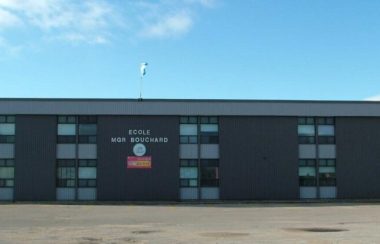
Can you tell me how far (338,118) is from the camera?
174 feet

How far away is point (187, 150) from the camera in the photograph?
2032 inches

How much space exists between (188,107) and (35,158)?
1285cm

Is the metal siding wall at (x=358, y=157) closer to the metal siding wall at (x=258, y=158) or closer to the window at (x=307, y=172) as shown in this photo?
the window at (x=307, y=172)

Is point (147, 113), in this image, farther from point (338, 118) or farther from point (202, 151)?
point (338, 118)

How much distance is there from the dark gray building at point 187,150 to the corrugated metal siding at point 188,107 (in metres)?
0.08

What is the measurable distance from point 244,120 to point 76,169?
46.4 ft

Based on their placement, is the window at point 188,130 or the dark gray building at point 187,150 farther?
the window at point 188,130

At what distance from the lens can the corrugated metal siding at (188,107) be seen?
167 ft

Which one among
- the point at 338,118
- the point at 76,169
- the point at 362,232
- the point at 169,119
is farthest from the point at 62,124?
the point at 362,232

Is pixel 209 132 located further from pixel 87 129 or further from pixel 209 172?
pixel 87 129

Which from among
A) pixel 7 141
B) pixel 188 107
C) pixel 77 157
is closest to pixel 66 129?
pixel 77 157

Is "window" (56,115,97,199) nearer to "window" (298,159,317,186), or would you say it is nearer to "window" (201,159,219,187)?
"window" (201,159,219,187)

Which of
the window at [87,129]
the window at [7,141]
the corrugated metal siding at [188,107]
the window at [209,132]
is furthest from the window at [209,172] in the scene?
the window at [7,141]

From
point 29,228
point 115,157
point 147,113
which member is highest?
point 147,113
